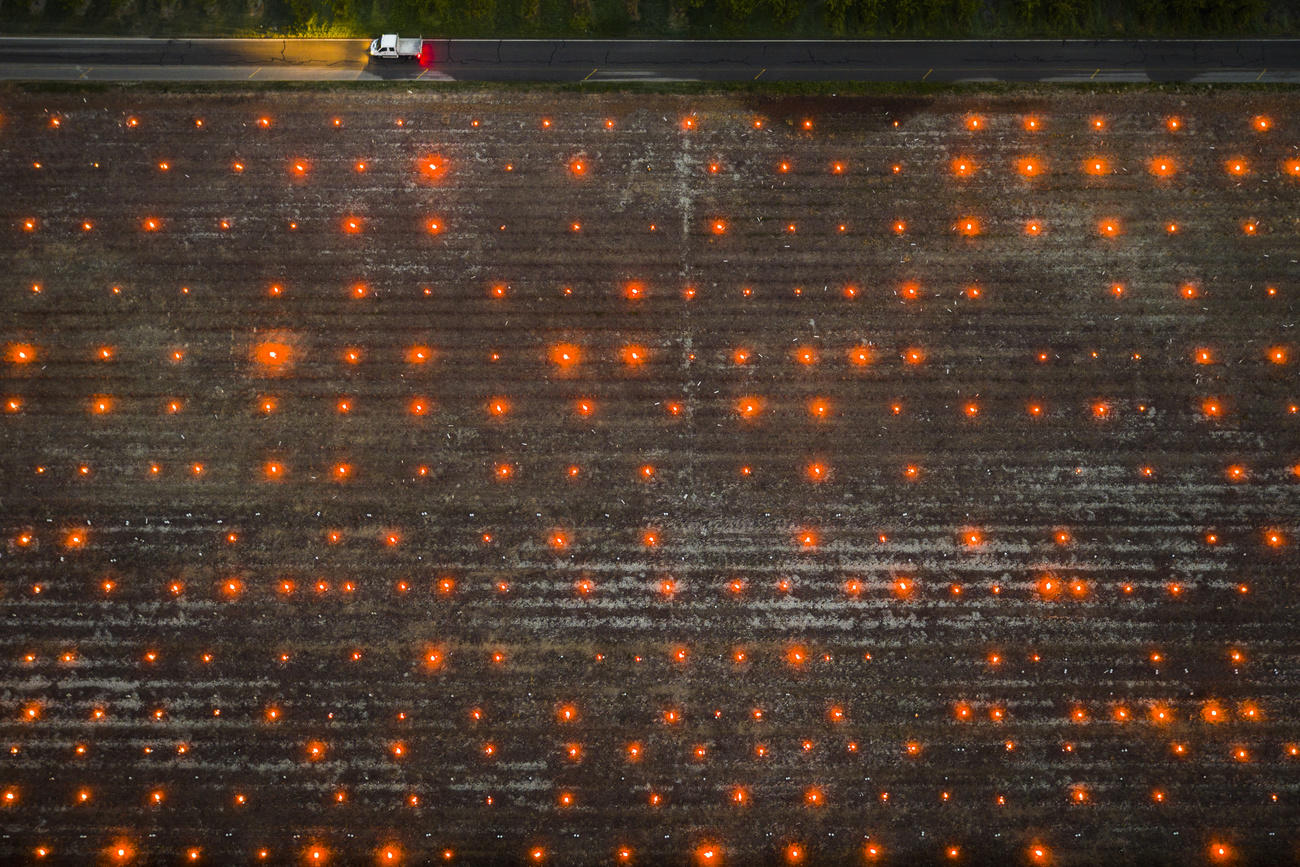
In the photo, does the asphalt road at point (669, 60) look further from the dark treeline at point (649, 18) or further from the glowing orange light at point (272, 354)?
the glowing orange light at point (272, 354)

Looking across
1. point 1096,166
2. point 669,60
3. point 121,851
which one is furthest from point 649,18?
point 121,851

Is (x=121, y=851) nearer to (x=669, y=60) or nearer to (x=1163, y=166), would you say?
(x=669, y=60)

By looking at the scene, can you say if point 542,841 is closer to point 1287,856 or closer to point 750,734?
point 750,734

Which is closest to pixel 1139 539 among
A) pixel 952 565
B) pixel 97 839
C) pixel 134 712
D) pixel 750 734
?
pixel 952 565

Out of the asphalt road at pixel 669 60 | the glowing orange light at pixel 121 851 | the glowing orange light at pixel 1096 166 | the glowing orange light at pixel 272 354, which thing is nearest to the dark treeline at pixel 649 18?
the asphalt road at pixel 669 60

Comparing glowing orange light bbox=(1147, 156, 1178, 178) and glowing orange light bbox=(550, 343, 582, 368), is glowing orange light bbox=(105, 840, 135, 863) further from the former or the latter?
glowing orange light bbox=(1147, 156, 1178, 178)

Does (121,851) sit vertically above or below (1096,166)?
below
